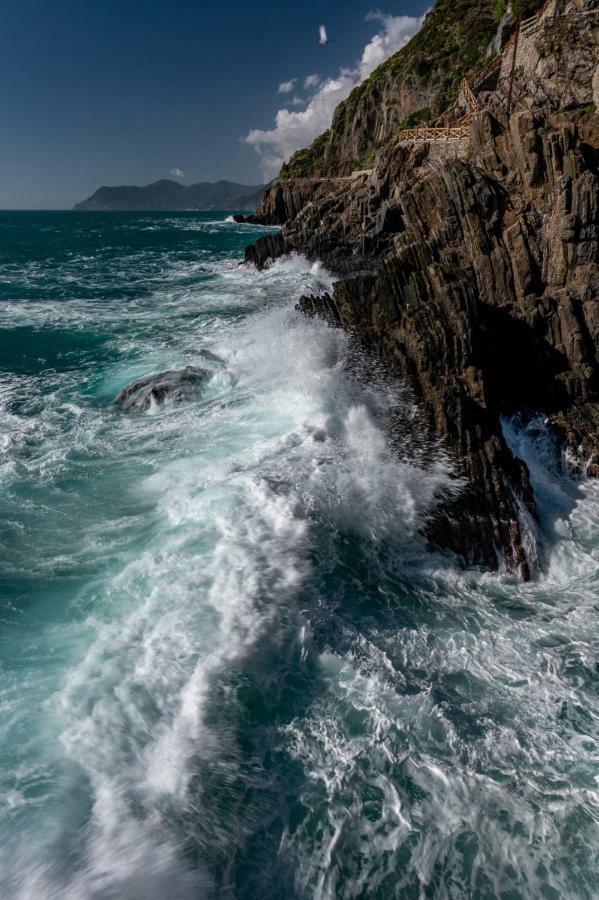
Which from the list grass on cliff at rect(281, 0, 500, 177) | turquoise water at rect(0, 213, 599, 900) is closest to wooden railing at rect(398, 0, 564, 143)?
grass on cliff at rect(281, 0, 500, 177)

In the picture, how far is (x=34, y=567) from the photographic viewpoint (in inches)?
331

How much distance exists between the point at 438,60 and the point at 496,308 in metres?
67.8

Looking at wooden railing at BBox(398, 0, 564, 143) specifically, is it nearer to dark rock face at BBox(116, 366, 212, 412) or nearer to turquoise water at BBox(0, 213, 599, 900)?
dark rock face at BBox(116, 366, 212, 412)

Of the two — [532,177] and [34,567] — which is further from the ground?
[532,177]

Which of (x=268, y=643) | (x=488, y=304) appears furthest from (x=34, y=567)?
(x=488, y=304)

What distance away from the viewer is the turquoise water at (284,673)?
476cm

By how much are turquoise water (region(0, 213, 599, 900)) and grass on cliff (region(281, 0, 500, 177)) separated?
62.4 meters

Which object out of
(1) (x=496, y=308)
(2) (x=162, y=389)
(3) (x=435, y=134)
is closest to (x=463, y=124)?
(3) (x=435, y=134)

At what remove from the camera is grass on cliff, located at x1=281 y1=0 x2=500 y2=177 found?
58.1 m

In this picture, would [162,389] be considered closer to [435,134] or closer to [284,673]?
[284,673]

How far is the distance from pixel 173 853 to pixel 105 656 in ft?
8.74

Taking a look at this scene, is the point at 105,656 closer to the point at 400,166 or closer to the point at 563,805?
the point at 563,805

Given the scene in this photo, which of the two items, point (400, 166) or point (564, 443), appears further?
point (400, 166)

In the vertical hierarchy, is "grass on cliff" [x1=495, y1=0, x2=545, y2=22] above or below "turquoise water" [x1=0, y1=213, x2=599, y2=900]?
above
